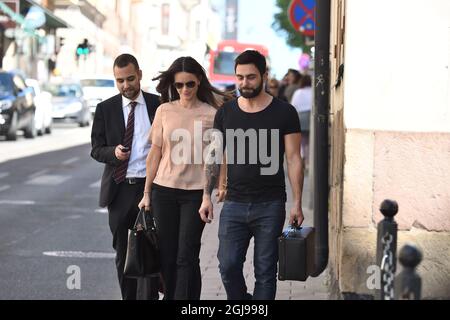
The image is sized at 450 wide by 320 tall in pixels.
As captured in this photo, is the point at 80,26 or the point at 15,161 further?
the point at 80,26

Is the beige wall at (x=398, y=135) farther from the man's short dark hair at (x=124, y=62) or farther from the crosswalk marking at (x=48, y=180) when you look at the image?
the crosswalk marking at (x=48, y=180)

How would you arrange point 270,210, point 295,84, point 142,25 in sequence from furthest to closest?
point 142,25 < point 295,84 < point 270,210

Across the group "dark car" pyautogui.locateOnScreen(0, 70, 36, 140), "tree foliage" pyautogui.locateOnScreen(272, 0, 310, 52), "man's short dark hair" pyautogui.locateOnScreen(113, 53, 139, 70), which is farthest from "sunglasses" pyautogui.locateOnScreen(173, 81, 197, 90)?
"tree foliage" pyautogui.locateOnScreen(272, 0, 310, 52)

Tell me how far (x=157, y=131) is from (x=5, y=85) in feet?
82.1

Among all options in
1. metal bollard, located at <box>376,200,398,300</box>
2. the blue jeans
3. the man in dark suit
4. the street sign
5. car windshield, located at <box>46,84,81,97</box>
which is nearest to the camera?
metal bollard, located at <box>376,200,398,300</box>

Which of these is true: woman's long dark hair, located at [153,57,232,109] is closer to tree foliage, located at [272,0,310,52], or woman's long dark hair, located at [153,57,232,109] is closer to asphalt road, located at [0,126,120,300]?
asphalt road, located at [0,126,120,300]

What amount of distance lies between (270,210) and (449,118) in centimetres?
115

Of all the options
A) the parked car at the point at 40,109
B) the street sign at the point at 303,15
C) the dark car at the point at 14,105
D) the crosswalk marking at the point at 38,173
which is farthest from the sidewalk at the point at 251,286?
the parked car at the point at 40,109

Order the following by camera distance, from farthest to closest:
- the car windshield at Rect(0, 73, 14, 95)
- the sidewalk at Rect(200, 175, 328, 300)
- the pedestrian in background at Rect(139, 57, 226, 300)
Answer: the car windshield at Rect(0, 73, 14, 95)
the sidewalk at Rect(200, 175, 328, 300)
the pedestrian in background at Rect(139, 57, 226, 300)

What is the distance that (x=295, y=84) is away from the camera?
924 inches

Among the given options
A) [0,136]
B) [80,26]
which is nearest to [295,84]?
[0,136]

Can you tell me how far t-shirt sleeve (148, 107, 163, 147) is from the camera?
7.42 metres

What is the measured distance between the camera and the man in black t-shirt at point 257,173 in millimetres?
6836
